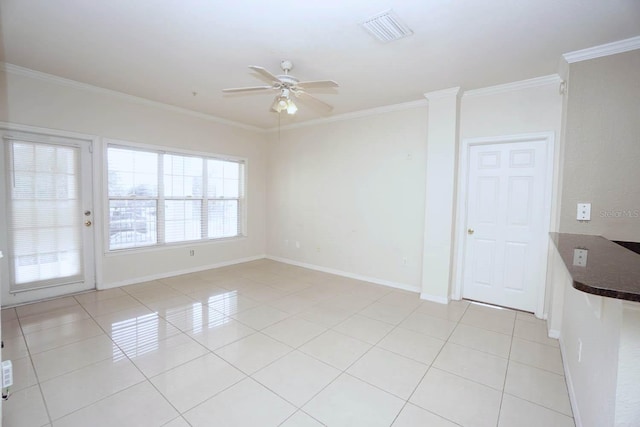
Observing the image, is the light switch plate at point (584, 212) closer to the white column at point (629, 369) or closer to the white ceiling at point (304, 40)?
the white ceiling at point (304, 40)

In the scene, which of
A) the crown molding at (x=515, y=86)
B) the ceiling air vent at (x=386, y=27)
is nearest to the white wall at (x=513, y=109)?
the crown molding at (x=515, y=86)

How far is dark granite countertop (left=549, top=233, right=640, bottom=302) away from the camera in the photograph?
914 millimetres

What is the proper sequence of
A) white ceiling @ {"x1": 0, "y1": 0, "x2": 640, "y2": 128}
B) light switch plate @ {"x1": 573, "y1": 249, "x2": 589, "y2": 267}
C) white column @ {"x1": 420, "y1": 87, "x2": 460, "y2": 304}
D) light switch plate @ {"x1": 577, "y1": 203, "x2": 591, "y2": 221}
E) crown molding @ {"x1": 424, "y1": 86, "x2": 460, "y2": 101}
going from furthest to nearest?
white column @ {"x1": 420, "y1": 87, "x2": 460, "y2": 304} → crown molding @ {"x1": 424, "y1": 86, "x2": 460, "y2": 101} → light switch plate @ {"x1": 577, "y1": 203, "x2": 591, "y2": 221} → white ceiling @ {"x1": 0, "y1": 0, "x2": 640, "y2": 128} → light switch plate @ {"x1": 573, "y1": 249, "x2": 589, "y2": 267}

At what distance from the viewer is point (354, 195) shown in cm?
470

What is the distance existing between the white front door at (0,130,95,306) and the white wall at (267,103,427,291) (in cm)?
307

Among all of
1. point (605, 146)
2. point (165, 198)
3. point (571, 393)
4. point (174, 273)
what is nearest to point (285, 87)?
point (605, 146)

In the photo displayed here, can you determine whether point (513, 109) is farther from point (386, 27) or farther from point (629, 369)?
point (629, 369)

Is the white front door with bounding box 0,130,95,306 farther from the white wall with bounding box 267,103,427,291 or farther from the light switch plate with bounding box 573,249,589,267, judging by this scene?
the light switch plate with bounding box 573,249,589,267

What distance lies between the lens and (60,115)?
3.51 m

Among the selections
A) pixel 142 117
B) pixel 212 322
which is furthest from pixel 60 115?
pixel 212 322

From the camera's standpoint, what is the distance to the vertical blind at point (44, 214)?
3277mm

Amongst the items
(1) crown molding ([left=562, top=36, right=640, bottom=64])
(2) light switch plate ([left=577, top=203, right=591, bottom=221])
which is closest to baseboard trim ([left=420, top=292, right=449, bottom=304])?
(2) light switch plate ([left=577, top=203, right=591, bottom=221])

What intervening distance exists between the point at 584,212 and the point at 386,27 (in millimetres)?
2346

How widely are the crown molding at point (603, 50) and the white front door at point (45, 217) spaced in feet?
17.9
